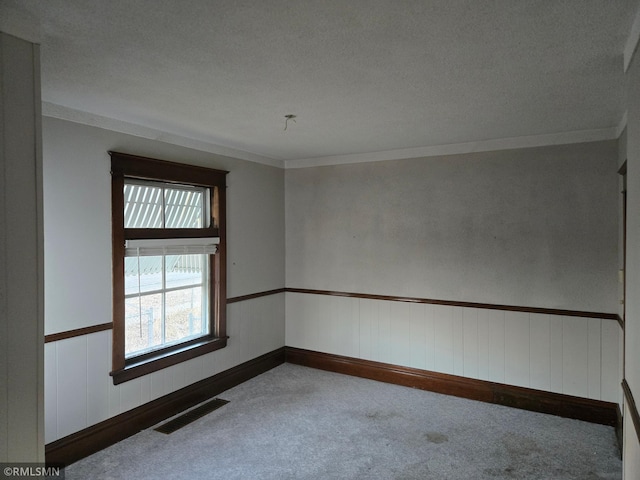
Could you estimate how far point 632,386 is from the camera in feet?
6.20

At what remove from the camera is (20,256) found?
5.48 ft

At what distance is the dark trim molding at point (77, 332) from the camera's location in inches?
113

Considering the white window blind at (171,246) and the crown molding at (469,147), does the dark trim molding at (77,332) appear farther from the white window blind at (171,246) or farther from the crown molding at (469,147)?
the crown molding at (469,147)

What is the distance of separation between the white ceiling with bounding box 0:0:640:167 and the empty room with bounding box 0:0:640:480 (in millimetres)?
17

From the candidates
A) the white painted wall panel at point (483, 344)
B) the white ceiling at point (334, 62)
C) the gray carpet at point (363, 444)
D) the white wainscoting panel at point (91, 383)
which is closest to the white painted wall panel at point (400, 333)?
the gray carpet at point (363, 444)

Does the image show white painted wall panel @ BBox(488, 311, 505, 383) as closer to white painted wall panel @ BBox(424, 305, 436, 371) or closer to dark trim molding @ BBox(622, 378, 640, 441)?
white painted wall panel @ BBox(424, 305, 436, 371)

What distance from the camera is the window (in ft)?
10.9

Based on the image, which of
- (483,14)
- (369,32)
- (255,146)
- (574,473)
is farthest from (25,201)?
(574,473)

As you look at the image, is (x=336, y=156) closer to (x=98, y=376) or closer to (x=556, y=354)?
(x=556, y=354)

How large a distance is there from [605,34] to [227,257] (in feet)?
11.5

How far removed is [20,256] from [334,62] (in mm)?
1642

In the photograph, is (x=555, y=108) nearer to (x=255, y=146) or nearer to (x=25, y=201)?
(x=255, y=146)

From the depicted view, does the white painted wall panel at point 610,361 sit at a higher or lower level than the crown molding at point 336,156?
lower

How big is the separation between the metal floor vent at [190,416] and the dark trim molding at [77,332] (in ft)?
3.14
